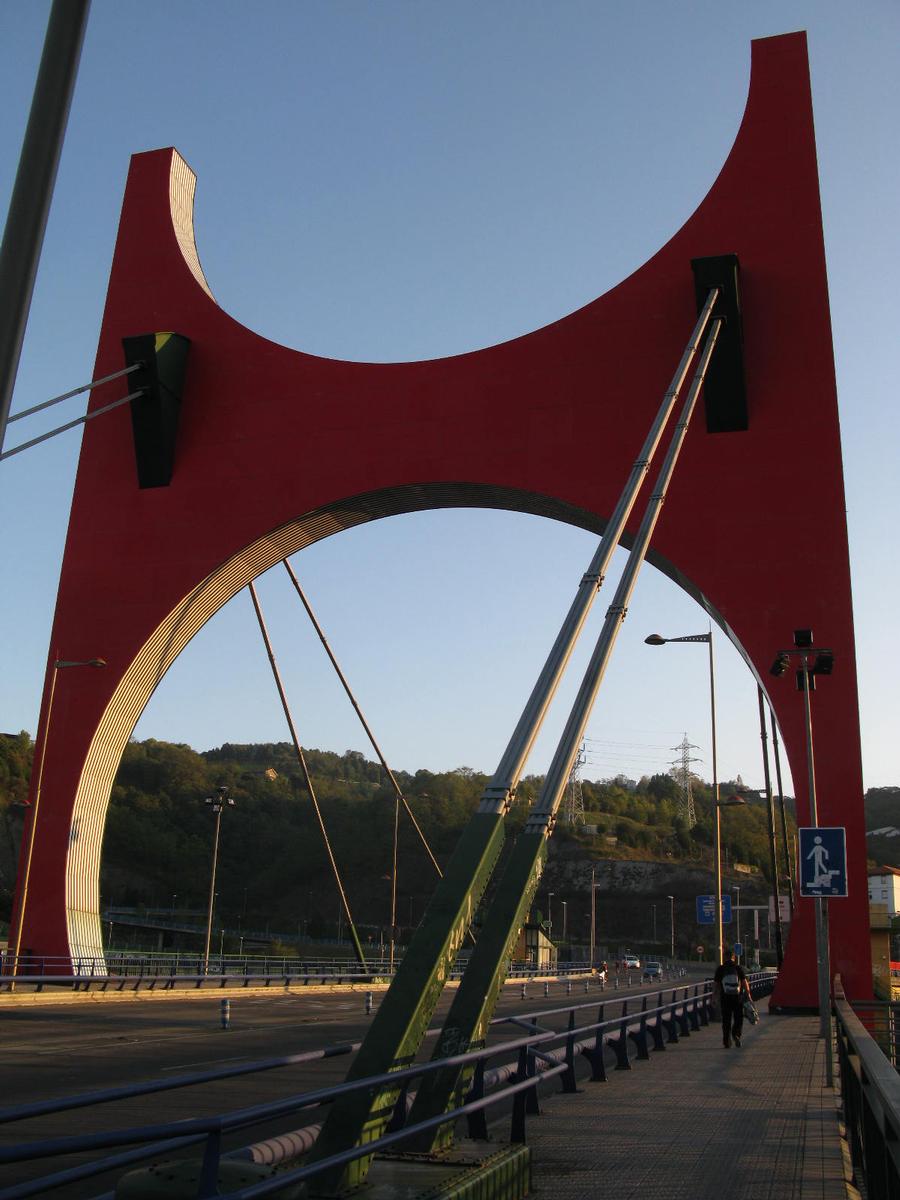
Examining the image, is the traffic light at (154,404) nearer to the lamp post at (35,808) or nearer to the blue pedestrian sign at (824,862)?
the lamp post at (35,808)

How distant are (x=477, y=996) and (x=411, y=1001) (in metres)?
0.55

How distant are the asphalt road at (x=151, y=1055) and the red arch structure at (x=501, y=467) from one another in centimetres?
216

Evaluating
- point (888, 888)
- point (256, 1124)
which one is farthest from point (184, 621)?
point (888, 888)

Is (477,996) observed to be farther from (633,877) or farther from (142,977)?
(633,877)

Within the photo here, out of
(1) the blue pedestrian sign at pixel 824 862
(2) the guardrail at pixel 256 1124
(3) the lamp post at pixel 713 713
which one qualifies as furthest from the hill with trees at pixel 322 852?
(2) the guardrail at pixel 256 1124

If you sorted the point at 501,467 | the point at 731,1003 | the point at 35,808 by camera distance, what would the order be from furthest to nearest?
1. the point at 35,808
2. the point at 501,467
3. the point at 731,1003

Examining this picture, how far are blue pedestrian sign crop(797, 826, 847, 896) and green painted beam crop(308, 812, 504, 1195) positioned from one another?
18.8 ft

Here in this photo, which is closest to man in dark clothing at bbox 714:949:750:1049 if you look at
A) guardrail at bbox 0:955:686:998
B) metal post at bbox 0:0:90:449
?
guardrail at bbox 0:955:686:998

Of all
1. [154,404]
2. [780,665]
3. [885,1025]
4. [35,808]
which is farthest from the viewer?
[154,404]

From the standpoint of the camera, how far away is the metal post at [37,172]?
3330mm

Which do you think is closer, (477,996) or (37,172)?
(37,172)

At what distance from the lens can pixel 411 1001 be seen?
4625 millimetres

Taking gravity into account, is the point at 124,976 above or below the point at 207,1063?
Answer: below

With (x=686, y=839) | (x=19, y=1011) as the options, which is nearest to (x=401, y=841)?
(x=686, y=839)
